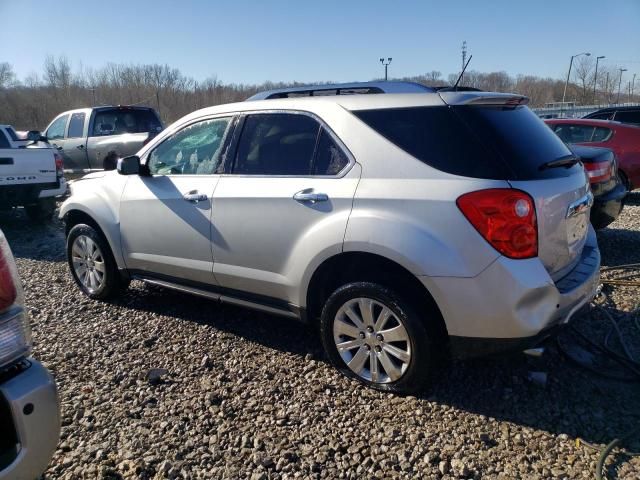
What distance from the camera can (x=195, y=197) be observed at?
12.0 feet

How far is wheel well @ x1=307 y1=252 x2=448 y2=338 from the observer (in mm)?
2812

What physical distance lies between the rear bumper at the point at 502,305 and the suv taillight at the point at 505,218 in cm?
7

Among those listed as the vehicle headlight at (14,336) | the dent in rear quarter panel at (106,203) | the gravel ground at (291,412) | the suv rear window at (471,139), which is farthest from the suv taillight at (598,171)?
the vehicle headlight at (14,336)

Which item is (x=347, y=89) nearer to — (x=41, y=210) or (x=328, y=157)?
(x=328, y=157)

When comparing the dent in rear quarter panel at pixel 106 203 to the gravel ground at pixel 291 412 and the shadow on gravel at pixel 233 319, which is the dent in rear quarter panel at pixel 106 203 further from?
the gravel ground at pixel 291 412

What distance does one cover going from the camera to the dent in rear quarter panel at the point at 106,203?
4.28 metres

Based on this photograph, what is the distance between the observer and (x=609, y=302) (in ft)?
13.9

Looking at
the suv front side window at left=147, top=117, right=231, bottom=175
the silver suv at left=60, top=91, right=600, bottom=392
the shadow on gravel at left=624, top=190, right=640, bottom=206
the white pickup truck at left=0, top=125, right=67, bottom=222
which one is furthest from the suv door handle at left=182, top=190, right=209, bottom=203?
the shadow on gravel at left=624, top=190, right=640, bottom=206

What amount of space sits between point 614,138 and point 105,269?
8.61m

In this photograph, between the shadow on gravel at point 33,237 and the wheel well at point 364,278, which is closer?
the wheel well at point 364,278

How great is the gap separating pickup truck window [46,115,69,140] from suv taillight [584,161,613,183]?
1160 centimetres

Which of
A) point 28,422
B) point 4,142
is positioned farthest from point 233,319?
point 4,142

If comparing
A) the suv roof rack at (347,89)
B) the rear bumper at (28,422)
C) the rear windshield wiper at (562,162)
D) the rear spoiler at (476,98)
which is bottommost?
the rear bumper at (28,422)

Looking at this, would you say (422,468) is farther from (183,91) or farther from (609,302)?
(183,91)
